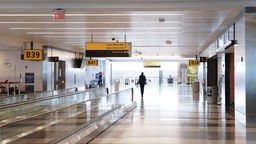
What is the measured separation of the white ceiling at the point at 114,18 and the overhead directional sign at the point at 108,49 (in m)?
0.52

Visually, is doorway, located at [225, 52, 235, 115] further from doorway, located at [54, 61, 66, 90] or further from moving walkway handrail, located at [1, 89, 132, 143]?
doorway, located at [54, 61, 66, 90]

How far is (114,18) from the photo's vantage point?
12.8 metres

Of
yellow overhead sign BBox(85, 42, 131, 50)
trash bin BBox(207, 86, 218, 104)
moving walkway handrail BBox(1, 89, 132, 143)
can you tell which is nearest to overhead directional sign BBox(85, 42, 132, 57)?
yellow overhead sign BBox(85, 42, 131, 50)

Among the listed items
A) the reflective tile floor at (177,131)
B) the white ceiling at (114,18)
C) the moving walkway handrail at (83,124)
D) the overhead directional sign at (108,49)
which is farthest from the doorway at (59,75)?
the reflective tile floor at (177,131)

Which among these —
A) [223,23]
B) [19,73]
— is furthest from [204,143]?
[19,73]

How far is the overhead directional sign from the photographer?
16844 millimetres

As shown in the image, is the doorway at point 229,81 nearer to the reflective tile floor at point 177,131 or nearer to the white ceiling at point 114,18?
the white ceiling at point 114,18

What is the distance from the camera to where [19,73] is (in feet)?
79.0

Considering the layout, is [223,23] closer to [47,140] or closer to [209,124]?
[209,124]

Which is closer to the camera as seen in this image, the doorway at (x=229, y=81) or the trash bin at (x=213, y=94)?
the doorway at (x=229, y=81)

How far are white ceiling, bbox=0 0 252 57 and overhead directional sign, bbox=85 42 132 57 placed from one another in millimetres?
518

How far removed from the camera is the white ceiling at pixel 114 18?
10445 millimetres

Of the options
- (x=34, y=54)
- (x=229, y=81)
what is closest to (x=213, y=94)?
(x=229, y=81)

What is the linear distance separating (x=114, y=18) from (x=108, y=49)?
430 cm
